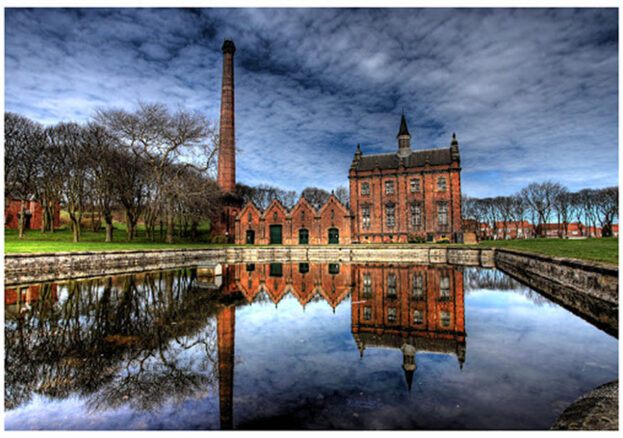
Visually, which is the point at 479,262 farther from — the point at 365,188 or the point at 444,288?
the point at 365,188

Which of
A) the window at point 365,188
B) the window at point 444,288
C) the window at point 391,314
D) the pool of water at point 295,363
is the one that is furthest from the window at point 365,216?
the window at point 391,314

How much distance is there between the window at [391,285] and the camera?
11229 millimetres

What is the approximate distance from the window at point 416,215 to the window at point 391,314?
3153cm

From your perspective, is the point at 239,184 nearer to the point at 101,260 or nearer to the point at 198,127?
the point at 198,127

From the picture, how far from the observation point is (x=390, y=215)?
40.2 meters

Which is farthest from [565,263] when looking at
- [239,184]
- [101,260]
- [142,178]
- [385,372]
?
[239,184]

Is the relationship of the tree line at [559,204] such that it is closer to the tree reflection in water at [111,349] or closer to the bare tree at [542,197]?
the bare tree at [542,197]

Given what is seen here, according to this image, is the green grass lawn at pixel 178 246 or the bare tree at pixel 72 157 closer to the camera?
the green grass lawn at pixel 178 246

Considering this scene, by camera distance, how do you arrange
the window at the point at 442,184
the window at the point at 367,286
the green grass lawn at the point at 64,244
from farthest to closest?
1. the window at the point at 442,184
2. the green grass lawn at the point at 64,244
3. the window at the point at 367,286

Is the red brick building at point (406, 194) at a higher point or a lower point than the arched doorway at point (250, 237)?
higher

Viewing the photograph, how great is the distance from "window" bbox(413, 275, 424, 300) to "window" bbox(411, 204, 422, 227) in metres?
24.3

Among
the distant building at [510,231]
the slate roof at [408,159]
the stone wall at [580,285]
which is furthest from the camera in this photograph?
the distant building at [510,231]

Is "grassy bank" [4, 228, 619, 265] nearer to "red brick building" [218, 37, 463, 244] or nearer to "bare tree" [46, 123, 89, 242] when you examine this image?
"bare tree" [46, 123, 89, 242]

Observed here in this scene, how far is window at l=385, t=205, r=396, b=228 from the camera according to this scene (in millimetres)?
39844
